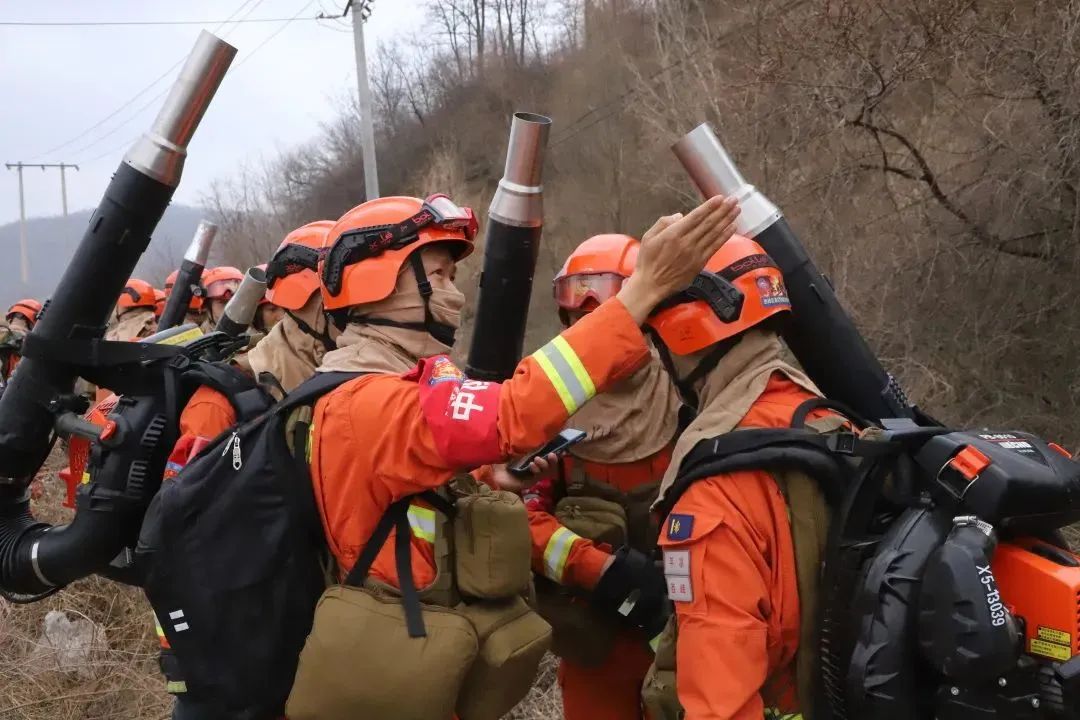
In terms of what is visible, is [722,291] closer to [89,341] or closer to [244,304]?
[89,341]

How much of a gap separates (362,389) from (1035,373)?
22.6 ft

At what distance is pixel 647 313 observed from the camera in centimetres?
187

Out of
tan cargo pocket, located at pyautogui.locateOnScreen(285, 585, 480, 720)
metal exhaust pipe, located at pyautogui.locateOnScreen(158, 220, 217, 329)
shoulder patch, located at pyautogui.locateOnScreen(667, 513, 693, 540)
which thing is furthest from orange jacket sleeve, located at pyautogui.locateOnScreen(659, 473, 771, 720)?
metal exhaust pipe, located at pyautogui.locateOnScreen(158, 220, 217, 329)

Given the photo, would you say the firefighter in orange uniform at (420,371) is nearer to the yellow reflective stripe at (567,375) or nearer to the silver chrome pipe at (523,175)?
the yellow reflective stripe at (567,375)

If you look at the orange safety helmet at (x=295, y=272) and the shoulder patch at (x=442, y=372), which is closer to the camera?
the shoulder patch at (x=442, y=372)

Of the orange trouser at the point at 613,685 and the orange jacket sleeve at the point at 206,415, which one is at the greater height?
the orange jacket sleeve at the point at 206,415

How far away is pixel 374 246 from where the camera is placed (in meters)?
2.33

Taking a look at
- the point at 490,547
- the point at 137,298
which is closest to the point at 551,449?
the point at 490,547

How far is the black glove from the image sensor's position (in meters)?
2.78

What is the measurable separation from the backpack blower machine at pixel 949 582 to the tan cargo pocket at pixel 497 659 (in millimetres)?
719

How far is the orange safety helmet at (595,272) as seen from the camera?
10.2 feet

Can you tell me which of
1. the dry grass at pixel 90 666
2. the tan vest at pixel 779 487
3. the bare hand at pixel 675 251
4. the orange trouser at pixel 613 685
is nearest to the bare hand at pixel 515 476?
the orange trouser at pixel 613 685

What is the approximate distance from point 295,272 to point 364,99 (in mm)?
12248

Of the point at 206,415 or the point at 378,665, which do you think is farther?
the point at 206,415
